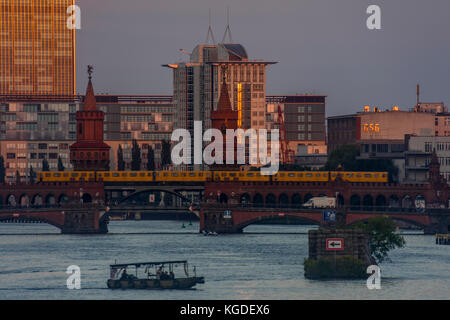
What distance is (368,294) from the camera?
151000mm

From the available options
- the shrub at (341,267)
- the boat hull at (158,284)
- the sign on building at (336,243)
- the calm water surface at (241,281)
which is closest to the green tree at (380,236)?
the calm water surface at (241,281)

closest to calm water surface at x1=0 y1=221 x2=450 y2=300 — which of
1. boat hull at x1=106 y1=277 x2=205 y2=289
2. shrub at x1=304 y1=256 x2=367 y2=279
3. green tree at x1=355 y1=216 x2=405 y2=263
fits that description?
boat hull at x1=106 y1=277 x2=205 y2=289

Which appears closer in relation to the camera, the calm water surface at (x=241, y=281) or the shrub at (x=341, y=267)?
the calm water surface at (x=241, y=281)

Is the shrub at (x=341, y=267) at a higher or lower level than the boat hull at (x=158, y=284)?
higher

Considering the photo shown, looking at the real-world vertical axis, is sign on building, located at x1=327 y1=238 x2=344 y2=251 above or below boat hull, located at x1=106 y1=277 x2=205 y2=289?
above

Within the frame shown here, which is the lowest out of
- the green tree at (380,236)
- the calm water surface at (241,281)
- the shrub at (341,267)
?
the calm water surface at (241,281)

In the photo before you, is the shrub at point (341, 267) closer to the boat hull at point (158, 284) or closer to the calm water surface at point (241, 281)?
the calm water surface at point (241, 281)

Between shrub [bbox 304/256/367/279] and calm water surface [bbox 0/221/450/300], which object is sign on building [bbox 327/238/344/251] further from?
calm water surface [bbox 0/221/450/300]

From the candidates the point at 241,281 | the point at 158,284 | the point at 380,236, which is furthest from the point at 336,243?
the point at 380,236

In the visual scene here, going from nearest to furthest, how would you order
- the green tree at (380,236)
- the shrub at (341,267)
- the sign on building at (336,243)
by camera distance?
the sign on building at (336,243) < the shrub at (341,267) < the green tree at (380,236)

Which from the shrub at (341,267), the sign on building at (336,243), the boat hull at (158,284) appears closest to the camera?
the boat hull at (158,284)
